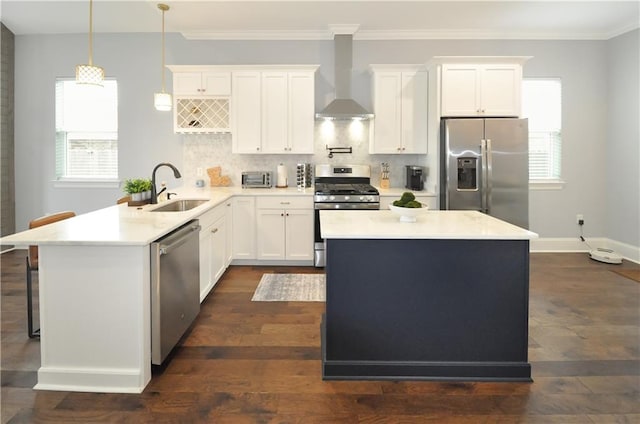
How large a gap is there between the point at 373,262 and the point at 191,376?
1287 mm

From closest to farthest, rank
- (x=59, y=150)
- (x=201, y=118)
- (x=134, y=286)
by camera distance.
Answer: (x=134, y=286) < (x=201, y=118) < (x=59, y=150)

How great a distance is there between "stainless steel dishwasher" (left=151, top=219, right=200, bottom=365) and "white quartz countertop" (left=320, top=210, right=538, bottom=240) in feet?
3.18

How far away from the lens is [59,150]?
579 cm

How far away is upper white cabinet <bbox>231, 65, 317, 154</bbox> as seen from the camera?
208 inches

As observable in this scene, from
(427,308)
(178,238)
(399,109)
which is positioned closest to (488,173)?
(399,109)

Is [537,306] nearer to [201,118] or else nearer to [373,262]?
[373,262]

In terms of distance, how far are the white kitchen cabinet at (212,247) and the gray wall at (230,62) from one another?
156 cm

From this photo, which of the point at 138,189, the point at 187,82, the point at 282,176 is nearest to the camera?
the point at 138,189

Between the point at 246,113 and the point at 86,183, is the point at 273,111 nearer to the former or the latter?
the point at 246,113

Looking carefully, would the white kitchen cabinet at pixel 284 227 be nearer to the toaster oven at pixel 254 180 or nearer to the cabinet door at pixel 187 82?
the toaster oven at pixel 254 180

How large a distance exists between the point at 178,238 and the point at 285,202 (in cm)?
231

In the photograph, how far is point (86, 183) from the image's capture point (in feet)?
19.0

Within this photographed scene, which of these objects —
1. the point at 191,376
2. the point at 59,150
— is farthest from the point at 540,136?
the point at 59,150

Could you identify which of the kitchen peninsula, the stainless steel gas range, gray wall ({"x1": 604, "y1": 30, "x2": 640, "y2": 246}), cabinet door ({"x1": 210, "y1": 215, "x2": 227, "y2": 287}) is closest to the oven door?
the stainless steel gas range
